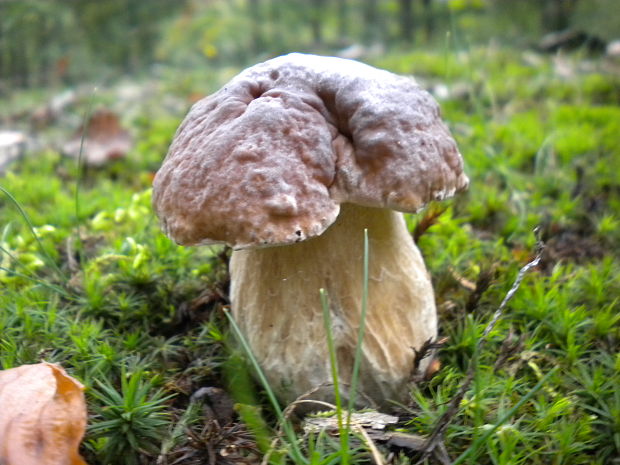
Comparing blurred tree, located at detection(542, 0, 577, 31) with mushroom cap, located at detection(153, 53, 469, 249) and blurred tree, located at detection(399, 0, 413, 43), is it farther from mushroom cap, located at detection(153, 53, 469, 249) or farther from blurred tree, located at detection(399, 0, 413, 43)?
mushroom cap, located at detection(153, 53, 469, 249)

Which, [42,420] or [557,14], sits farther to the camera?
[557,14]

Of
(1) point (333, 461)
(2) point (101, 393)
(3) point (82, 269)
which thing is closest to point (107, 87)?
(3) point (82, 269)

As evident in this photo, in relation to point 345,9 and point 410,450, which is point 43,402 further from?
point 345,9

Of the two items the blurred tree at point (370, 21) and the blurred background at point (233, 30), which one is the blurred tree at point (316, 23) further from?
the blurred tree at point (370, 21)

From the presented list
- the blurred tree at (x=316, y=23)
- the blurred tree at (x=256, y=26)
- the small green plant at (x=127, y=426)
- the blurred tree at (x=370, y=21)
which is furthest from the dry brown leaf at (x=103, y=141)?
the blurred tree at (x=370, y=21)

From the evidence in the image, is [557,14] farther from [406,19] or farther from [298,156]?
[298,156]

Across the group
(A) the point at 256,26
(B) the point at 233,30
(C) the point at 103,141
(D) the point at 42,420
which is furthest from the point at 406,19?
(D) the point at 42,420

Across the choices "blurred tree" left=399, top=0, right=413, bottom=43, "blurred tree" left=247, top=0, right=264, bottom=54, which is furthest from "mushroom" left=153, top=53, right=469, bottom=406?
"blurred tree" left=399, top=0, right=413, bottom=43
